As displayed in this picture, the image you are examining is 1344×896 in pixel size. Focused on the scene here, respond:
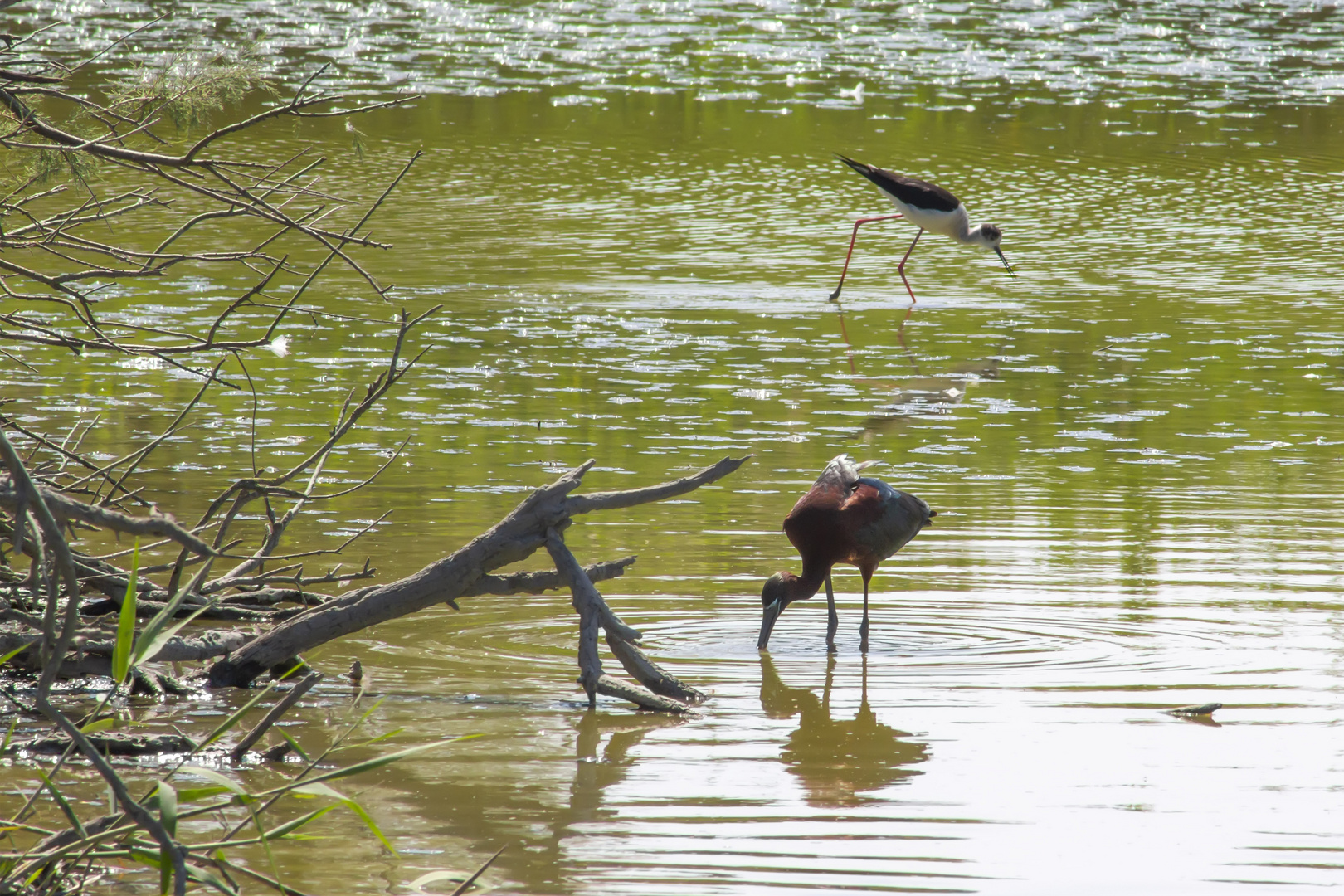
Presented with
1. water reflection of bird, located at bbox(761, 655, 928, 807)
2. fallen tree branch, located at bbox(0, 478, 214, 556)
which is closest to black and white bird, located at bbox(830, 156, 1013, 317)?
water reflection of bird, located at bbox(761, 655, 928, 807)

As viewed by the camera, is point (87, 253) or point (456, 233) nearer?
point (87, 253)

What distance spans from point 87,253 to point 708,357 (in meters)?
6.02

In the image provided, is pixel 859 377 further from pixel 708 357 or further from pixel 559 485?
pixel 559 485

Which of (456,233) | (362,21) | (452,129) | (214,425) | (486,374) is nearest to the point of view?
(214,425)

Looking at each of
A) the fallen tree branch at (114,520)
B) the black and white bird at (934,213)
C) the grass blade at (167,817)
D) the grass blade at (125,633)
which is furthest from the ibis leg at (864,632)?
the black and white bird at (934,213)

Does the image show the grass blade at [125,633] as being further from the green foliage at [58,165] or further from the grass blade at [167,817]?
the green foliage at [58,165]

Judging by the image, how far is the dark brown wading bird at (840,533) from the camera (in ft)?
22.2

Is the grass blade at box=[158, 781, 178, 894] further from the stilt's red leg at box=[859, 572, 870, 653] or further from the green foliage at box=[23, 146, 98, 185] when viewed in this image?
the stilt's red leg at box=[859, 572, 870, 653]

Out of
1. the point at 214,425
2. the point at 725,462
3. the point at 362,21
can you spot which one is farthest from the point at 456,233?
the point at 362,21

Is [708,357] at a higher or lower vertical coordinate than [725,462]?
lower

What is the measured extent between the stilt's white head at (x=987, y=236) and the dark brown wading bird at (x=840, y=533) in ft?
29.8

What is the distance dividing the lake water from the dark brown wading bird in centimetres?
18

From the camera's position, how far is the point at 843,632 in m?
7.05

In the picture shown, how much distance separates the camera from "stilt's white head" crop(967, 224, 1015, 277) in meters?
15.9
